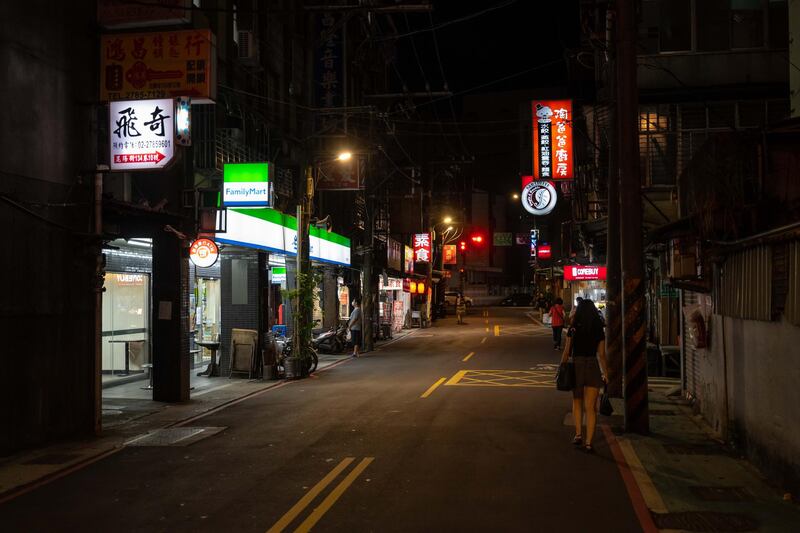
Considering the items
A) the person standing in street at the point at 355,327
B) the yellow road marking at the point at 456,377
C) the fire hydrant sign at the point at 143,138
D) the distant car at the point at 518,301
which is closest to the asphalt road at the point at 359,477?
the yellow road marking at the point at 456,377

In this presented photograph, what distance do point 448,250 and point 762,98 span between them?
4627 cm

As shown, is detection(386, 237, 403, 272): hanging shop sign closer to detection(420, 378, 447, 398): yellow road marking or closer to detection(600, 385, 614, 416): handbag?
detection(420, 378, 447, 398): yellow road marking

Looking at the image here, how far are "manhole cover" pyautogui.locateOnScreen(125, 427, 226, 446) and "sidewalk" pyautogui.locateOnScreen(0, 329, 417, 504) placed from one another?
21 cm

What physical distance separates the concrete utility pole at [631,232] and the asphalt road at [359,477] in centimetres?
89

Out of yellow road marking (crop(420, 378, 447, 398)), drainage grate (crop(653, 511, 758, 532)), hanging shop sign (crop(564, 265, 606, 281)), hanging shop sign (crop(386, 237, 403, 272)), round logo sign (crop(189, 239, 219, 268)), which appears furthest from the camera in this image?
hanging shop sign (crop(386, 237, 403, 272))

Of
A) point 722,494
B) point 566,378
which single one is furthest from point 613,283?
point 722,494

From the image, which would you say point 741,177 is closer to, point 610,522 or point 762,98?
point 610,522

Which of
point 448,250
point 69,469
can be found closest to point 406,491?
point 69,469

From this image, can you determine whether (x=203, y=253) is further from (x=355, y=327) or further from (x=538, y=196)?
(x=538, y=196)

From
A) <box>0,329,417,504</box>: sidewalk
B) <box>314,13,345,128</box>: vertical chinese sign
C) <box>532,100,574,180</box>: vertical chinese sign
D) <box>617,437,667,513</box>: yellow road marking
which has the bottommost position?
<box>0,329,417,504</box>: sidewalk

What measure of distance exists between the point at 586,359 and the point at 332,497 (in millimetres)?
4230

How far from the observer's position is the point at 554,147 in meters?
25.7

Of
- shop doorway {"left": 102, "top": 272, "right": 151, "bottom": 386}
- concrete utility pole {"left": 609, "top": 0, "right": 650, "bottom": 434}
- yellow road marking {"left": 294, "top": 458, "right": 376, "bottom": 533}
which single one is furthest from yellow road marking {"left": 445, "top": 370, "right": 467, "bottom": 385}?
yellow road marking {"left": 294, "top": 458, "right": 376, "bottom": 533}

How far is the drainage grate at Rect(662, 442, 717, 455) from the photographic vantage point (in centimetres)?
956
